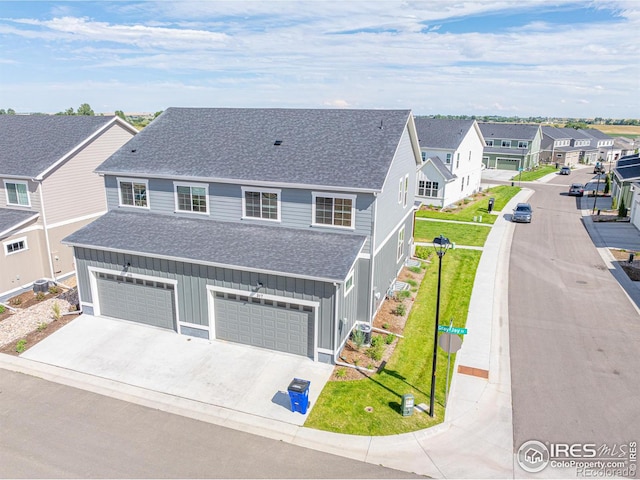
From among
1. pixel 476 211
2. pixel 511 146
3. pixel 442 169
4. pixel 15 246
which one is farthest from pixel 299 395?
pixel 511 146

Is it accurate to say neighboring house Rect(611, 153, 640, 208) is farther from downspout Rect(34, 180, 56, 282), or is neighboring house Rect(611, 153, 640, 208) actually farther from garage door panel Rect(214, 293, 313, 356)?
downspout Rect(34, 180, 56, 282)

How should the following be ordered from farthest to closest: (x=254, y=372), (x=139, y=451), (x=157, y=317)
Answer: (x=157, y=317), (x=254, y=372), (x=139, y=451)

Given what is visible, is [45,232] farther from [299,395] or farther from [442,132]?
[442,132]

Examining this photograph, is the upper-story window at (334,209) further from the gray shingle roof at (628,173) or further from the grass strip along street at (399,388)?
the gray shingle roof at (628,173)

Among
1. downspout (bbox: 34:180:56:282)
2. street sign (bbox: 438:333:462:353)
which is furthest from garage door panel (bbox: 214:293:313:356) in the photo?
downspout (bbox: 34:180:56:282)

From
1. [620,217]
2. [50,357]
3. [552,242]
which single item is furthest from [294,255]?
[620,217]

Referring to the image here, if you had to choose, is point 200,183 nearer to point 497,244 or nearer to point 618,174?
point 497,244
